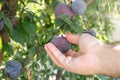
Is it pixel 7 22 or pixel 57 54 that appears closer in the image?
pixel 57 54

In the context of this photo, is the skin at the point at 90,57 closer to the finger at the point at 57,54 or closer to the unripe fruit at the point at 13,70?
the finger at the point at 57,54

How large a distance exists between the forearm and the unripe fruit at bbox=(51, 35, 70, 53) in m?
0.14

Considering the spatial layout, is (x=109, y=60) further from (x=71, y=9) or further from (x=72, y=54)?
(x=71, y=9)

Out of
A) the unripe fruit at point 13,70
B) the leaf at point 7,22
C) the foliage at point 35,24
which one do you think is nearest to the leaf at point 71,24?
the foliage at point 35,24

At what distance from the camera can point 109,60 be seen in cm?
119

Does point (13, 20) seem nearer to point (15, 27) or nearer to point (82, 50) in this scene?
point (15, 27)

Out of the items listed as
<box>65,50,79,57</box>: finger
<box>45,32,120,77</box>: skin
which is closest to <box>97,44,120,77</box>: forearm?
<box>45,32,120,77</box>: skin

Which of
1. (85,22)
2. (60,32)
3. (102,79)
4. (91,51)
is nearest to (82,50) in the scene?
(91,51)

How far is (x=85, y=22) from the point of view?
161cm

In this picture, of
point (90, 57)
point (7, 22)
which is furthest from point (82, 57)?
point (7, 22)

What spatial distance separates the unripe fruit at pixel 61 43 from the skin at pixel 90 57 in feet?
0.06

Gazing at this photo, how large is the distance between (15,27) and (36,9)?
0.47ft

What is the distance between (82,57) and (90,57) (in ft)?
0.10

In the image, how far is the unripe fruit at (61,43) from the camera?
4.27ft
